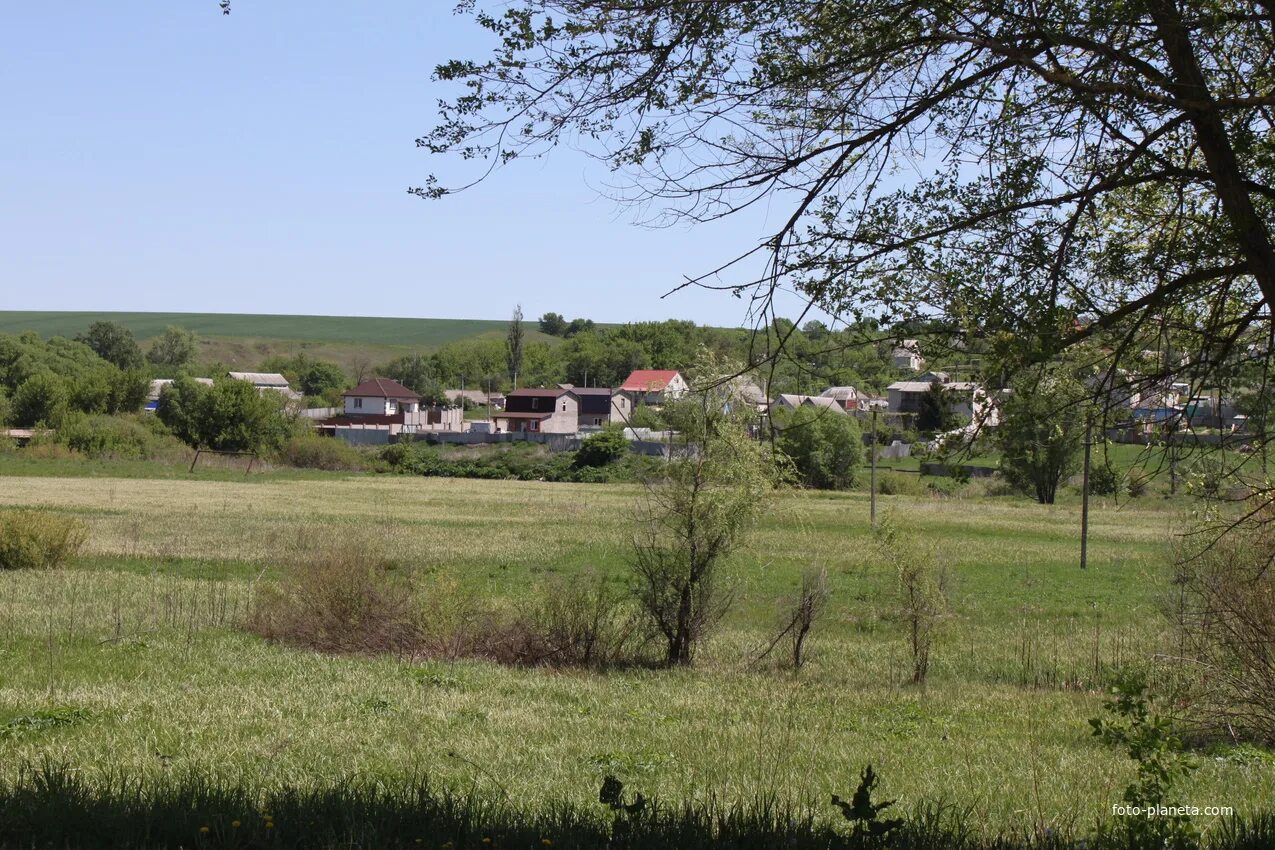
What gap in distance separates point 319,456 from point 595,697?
71987 millimetres

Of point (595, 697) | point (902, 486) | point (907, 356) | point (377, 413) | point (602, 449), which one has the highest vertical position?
point (907, 356)

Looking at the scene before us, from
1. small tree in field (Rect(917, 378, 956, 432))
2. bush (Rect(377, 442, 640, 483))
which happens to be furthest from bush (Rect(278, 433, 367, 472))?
small tree in field (Rect(917, 378, 956, 432))

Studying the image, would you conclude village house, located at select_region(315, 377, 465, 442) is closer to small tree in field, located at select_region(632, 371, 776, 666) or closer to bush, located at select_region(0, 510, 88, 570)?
bush, located at select_region(0, 510, 88, 570)

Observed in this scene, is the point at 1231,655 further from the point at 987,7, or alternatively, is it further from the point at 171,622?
the point at 171,622

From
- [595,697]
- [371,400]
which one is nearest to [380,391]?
[371,400]

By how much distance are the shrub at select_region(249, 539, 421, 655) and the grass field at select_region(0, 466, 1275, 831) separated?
0.73m

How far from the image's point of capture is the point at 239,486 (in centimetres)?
6088

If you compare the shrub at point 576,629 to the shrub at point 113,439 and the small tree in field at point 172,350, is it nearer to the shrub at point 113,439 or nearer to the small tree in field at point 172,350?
the shrub at point 113,439

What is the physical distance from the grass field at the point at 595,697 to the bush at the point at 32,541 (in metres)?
0.62

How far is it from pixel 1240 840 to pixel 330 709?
7.91m

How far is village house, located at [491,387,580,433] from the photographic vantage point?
382 feet

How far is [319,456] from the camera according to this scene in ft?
268

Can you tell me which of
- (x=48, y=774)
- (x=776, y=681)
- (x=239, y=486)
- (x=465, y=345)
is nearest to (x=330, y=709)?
(x=48, y=774)

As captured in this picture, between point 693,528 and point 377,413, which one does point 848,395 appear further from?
point 377,413
